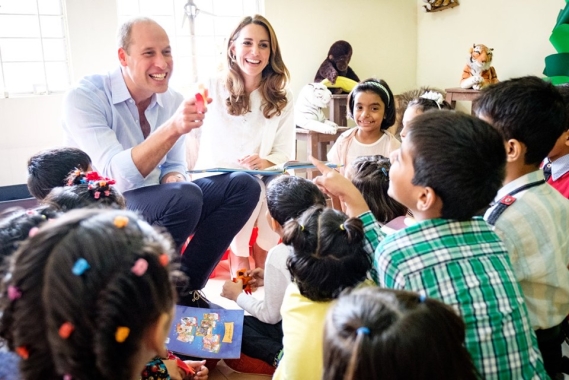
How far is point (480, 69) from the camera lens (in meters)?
3.69

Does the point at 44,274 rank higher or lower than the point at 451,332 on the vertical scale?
higher

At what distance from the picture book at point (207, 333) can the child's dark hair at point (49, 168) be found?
1.83 ft

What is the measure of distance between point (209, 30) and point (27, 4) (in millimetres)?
1275

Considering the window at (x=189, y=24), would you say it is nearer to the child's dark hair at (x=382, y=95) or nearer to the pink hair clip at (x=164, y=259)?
the child's dark hair at (x=382, y=95)

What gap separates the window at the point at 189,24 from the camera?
3.66 metres

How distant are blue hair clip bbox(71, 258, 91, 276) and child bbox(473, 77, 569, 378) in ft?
2.96

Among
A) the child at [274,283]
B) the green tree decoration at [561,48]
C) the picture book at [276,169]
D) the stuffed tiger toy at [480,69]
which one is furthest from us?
the stuffed tiger toy at [480,69]

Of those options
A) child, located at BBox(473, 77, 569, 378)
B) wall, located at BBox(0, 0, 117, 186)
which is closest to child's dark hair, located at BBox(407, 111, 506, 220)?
child, located at BBox(473, 77, 569, 378)

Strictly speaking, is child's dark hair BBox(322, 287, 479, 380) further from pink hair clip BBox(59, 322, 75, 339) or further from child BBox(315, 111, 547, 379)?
pink hair clip BBox(59, 322, 75, 339)

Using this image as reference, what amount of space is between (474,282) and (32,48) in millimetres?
3221

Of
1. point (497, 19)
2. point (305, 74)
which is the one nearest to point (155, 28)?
point (305, 74)

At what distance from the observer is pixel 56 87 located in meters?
3.34

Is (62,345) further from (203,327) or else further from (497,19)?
(497,19)

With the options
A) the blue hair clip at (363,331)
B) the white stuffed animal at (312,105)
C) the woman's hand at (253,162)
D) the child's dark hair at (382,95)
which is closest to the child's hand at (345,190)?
the blue hair clip at (363,331)
